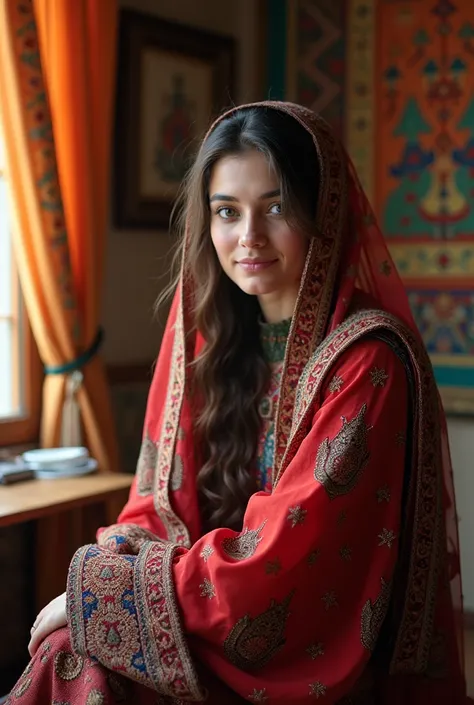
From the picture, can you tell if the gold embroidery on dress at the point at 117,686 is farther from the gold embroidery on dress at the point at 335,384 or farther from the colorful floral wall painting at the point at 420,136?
the colorful floral wall painting at the point at 420,136

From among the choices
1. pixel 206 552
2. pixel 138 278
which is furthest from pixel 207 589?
pixel 138 278

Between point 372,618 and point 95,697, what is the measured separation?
45cm

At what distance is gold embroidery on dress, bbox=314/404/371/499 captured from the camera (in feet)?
5.06

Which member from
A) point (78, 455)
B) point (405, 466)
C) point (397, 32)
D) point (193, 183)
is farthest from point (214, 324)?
point (397, 32)

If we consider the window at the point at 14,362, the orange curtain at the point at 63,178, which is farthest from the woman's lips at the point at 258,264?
the window at the point at 14,362

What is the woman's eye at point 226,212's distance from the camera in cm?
180

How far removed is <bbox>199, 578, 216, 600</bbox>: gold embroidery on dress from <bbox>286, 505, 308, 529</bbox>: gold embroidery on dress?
0.52ft

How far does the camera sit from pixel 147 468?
2006 millimetres

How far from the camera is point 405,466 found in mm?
1657

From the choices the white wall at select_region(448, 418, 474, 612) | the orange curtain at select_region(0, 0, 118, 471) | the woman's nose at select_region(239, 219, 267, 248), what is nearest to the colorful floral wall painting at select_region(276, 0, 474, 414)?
the white wall at select_region(448, 418, 474, 612)

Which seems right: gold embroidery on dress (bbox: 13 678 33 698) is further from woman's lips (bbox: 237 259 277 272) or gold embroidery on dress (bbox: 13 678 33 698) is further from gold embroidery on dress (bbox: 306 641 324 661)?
woman's lips (bbox: 237 259 277 272)

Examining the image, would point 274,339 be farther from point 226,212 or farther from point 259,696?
point 259,696

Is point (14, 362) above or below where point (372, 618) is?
above

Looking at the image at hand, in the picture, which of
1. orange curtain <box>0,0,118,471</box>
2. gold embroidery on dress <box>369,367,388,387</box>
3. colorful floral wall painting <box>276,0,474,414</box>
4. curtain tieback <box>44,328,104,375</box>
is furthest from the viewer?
colorful floral wall painting <box>276,0,474,414</box>
